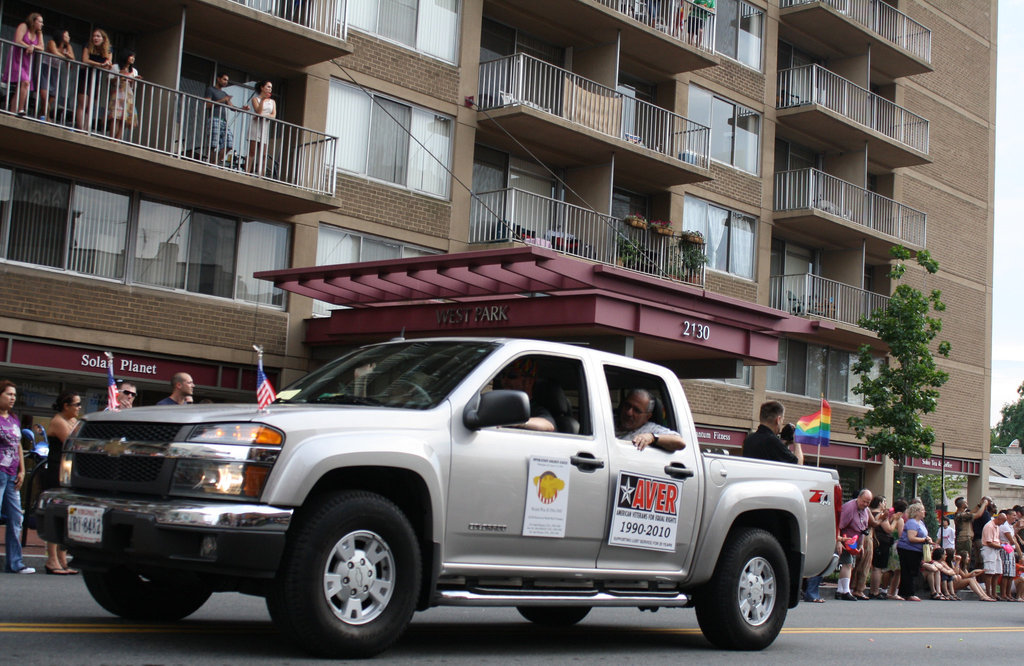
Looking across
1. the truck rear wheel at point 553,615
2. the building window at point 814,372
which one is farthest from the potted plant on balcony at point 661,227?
the truck rear wheel at point 553,615

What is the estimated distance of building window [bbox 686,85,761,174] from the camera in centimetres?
3164

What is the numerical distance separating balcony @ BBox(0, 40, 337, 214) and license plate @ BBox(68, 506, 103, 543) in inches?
489

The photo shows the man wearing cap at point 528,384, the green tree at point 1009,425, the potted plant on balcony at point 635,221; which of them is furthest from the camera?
the green tree at point 1009,425

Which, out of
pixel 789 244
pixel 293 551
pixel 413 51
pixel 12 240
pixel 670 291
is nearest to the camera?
pixel 293 551

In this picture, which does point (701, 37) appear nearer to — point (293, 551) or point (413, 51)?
point (413, 51)

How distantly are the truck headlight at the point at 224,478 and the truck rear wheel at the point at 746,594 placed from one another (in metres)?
3.85

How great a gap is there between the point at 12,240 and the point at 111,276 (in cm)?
169

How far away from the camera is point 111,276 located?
65.9ft

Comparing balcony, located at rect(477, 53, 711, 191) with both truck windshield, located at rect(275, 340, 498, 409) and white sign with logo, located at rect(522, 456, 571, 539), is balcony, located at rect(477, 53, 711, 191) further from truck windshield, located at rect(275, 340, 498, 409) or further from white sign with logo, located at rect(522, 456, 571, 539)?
white sign with logo, located at rect(522, 456, 571, 539)

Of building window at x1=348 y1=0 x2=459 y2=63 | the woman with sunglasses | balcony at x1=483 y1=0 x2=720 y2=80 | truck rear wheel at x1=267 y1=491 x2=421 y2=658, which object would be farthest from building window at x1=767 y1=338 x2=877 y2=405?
truck rear wheel at x1=267 y1=491 x2=421 y2=658

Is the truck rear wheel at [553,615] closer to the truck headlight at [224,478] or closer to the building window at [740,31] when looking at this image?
the truck headlight at [224,478]

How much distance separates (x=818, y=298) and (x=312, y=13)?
57.8ft

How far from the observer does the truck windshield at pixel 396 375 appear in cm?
721

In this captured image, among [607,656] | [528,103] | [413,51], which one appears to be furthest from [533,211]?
[607,656]
